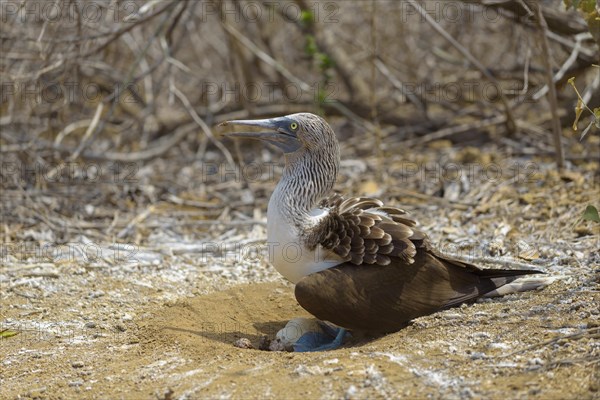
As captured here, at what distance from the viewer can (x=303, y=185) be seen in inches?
222

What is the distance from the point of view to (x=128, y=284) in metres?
6.54

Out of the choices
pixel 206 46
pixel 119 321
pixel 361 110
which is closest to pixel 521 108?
pixel 361 110

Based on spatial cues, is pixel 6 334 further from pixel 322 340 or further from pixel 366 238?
pixel 366 238

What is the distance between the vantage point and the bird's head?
5715mm

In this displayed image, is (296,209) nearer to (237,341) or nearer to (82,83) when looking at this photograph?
(237,341)

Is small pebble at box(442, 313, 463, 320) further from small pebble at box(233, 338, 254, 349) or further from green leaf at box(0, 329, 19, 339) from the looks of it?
green leaf at box(0, 329, 19, 339)

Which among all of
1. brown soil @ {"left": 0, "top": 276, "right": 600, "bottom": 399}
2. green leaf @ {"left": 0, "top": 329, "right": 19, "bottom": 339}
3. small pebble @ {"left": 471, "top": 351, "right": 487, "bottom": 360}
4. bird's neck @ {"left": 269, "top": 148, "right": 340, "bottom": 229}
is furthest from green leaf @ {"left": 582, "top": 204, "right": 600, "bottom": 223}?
green leaf @ {"left": 0, "top": 329, "right": 19, "bottom": 339}

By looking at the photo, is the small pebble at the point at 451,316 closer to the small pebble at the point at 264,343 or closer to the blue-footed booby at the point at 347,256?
the blue-footed booby at the point at 347,256

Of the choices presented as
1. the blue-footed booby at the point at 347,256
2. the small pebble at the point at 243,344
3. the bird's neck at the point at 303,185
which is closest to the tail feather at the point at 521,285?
the blue-footed booby at the point at 347,256

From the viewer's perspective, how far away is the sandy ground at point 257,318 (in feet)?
14.2

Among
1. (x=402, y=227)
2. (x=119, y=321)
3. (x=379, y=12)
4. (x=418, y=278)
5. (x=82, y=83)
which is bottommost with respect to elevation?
(x=119, y=321)

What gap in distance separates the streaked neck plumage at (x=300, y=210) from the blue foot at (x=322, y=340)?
423 mm

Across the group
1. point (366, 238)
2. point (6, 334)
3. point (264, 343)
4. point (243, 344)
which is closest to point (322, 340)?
point (264, 343)

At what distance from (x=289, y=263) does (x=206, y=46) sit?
27.5ft
